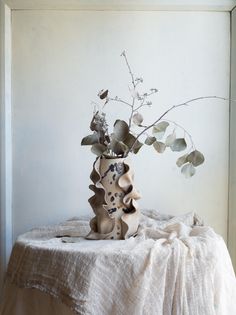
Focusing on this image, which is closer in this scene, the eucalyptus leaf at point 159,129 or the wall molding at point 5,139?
the eucalyptus leaf at point 159,129

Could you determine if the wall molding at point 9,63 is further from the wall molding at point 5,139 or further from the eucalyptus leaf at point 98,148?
the eucalyptus leaf at point 98,148

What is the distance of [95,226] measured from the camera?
4.17 ft

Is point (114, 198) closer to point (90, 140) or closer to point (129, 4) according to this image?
point (90, 140)

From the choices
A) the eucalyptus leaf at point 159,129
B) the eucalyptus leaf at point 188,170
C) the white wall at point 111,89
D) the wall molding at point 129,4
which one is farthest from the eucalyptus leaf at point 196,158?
the wall molding at point 129,4

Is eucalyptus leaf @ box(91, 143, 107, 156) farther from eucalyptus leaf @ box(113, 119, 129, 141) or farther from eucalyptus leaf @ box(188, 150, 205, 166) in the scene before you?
eucalyptus leaf @ box(188, 150, 205, 166)

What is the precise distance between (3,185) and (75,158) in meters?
0.34

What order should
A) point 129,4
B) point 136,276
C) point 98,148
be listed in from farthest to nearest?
point 129,4 < point 98,148 < point 136,276

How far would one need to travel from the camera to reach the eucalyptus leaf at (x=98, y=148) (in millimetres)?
1206

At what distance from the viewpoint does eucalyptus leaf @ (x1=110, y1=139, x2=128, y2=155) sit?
1219mm

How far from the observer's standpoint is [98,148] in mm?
1210

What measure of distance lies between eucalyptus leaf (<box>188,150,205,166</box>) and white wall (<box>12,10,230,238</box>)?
1.68ft

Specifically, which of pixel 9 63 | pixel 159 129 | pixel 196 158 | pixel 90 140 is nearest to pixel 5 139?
pixel 9 63

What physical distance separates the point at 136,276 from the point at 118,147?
15.8 inches

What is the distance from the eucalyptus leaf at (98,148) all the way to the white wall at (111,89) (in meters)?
0.54
